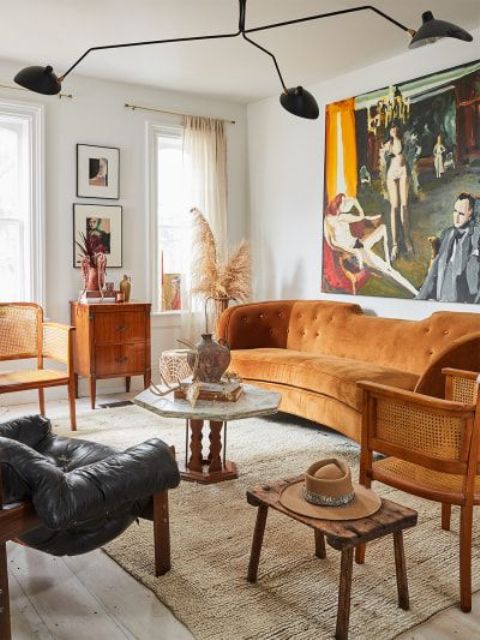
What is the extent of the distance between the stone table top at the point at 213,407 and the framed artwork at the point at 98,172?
281 centimetres

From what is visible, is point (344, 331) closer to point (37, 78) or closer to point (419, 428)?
point (419, 428)

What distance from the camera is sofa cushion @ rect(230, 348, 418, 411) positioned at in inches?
154

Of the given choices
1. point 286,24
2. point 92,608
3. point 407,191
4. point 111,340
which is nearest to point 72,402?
point 111,340

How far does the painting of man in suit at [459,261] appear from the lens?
436 centimetres

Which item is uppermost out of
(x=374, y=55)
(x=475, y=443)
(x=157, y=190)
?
(x=374, y=55)

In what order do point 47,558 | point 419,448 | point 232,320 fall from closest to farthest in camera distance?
1. point 419,448
2. point 47,558
3. point 232,320

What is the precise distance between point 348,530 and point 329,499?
6.1 inches

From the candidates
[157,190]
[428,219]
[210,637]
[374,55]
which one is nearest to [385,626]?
[210,637]

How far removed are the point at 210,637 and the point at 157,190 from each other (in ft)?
15.2

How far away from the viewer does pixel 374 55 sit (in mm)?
4926

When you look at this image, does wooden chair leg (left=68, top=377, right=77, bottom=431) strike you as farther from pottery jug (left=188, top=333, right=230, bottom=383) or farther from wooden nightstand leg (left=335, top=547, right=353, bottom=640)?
wooden nightstand leg (left=335, top=547, right=353, bottom=640)

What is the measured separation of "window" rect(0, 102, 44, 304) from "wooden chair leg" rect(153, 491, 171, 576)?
3.51 metres

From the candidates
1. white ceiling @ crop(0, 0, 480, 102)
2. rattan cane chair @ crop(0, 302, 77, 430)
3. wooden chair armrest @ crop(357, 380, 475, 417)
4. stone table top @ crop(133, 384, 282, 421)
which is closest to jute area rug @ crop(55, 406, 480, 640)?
stone table top @ crop(133, 384, 282, 421)

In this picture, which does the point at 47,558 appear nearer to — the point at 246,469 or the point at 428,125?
the point at 246,469
